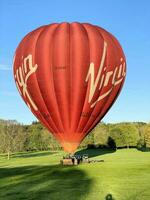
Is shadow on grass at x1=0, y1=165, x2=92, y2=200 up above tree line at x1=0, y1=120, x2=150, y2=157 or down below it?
below

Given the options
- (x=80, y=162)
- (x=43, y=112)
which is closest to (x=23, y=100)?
(x=43, y=112)

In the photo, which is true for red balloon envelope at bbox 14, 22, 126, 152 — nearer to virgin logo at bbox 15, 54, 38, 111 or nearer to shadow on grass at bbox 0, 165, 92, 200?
virgin logo at bbox 15, 54, 38, 111

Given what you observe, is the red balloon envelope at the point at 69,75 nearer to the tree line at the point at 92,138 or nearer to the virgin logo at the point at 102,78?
the virgin logo at the point at 102,78

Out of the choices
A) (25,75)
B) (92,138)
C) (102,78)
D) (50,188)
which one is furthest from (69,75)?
(92,138)

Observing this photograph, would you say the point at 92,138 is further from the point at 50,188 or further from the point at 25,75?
the point at 50,188

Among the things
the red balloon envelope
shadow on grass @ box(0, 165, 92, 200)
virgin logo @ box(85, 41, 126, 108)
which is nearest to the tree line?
the red balloon envelope

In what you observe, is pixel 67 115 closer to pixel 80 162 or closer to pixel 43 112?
pixel 43 112
